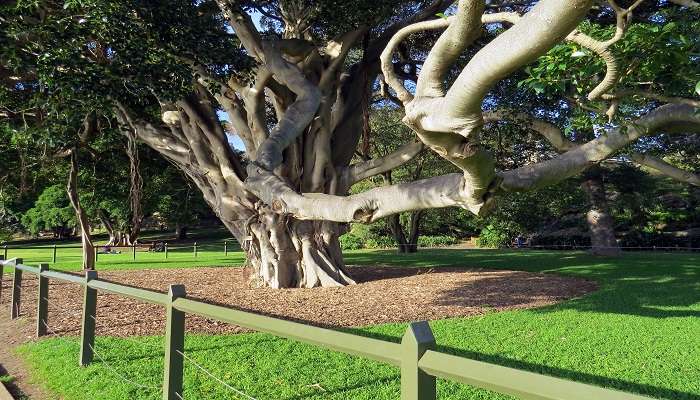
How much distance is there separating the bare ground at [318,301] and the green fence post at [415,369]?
15.7 feet

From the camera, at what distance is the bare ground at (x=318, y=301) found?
8234 mm

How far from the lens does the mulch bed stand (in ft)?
28.1

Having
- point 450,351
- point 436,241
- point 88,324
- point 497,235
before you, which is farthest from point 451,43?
point 436,241

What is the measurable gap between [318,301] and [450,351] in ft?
14.3

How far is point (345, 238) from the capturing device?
38062mm

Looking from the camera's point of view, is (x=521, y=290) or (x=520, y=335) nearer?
(x=520, y=335)

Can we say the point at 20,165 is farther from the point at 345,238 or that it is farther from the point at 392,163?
the point at 345,238

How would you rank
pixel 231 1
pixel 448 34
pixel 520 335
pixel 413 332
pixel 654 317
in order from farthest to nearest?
pixel 231 1, pixel 654 317, pixel 520 335, pixel 448 34, pixel 413 332

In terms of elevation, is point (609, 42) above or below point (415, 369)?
above

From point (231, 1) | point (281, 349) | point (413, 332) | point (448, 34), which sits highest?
point (231, 1)

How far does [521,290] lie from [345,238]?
26.8 metres

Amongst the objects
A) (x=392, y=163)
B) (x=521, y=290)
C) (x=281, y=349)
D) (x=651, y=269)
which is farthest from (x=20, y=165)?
(x=651, y=269)

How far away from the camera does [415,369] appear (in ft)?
7.02

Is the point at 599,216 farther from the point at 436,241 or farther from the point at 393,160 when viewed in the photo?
the point at 393,160
